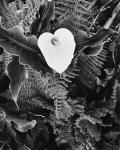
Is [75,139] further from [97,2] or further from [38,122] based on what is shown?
[97,2]

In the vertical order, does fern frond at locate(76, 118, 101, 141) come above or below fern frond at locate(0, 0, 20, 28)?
below

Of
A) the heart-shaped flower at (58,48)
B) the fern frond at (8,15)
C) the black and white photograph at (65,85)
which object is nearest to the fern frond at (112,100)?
Answer: the black and white photograph at (65,85)

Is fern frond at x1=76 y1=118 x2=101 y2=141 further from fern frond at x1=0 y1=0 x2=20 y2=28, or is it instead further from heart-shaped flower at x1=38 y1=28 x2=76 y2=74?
fern frond at x1=0 y1=0 x2=20 y2=28

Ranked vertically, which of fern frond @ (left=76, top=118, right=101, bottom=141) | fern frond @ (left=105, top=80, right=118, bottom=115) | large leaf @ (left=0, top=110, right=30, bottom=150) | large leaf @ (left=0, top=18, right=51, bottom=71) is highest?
large leaf @ (left=0, top=18, right=51, bottom=71)

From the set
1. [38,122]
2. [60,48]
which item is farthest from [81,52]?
[38,122]

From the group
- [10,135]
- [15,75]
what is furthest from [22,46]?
[10,135]

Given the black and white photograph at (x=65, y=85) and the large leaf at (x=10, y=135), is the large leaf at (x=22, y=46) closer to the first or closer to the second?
the black and white photograph at (x=65, y=85)

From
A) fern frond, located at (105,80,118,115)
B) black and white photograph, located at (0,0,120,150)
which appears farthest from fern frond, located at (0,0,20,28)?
fern frond, located at (105,80,118,115)

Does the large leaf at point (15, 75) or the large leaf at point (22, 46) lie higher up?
the large leaf at point (22, 46)
